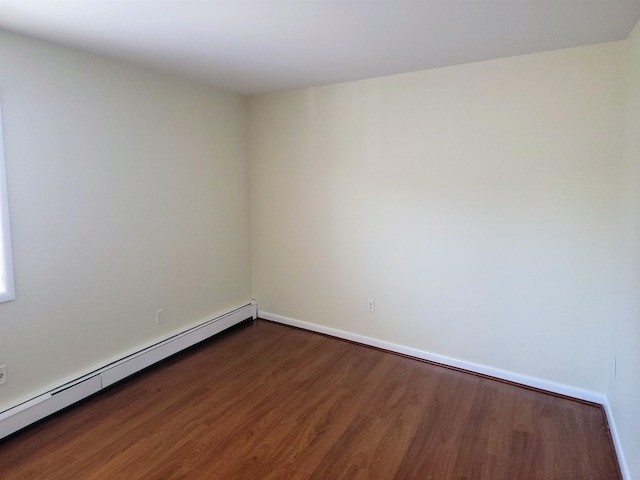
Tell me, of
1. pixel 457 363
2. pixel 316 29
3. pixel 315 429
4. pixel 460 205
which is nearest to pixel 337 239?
pixel 460 205

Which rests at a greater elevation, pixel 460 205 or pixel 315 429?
pixel 460 205

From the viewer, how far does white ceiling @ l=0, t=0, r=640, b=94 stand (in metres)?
1.82

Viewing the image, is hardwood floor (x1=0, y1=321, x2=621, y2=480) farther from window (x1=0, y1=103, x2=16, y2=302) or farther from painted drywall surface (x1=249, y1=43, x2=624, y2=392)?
window (x1=0, y1=103, x2=16, y2=302)

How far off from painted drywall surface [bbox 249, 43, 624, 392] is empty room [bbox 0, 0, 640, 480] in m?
A: 0.02

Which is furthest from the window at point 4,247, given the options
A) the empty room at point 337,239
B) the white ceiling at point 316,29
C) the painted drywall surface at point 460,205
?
the painted drywall surface at point 460,205

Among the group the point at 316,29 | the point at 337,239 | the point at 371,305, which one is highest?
the point at 316,29

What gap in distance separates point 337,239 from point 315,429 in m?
1.70

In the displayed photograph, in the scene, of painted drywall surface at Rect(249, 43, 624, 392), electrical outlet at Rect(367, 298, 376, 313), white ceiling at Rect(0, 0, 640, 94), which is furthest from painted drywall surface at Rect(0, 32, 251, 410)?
electrical outlet at Rect(367, 298, 376, 313)

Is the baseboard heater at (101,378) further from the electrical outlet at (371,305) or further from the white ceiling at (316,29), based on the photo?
the white ceiling at (316,29)

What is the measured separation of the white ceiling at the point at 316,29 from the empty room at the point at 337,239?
0.02 meters

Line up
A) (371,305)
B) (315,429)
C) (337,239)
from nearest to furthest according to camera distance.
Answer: (315,429), (371,305), (337,239)

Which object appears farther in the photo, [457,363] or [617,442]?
[457,363]

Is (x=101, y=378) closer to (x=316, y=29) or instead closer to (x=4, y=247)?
(x=4, y=247)

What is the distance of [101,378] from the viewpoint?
8.85 ft
